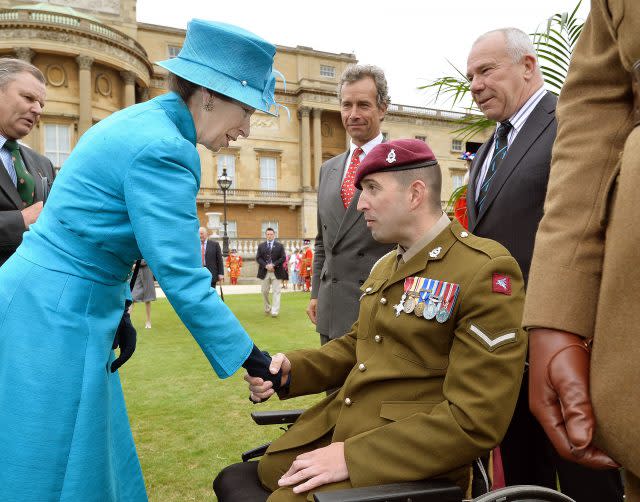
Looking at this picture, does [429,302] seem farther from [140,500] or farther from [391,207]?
[140,500]

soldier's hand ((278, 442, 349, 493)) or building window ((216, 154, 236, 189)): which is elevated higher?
building window ((216, 154, 236, 189))

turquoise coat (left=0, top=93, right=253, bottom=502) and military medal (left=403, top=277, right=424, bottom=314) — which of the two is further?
military medal (left=403, top=277, right=424, bottom=314)

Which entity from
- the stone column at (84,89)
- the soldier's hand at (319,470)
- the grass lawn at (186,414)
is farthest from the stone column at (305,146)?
the soldier's hand at (319,470)

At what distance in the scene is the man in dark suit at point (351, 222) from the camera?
3.61 metres

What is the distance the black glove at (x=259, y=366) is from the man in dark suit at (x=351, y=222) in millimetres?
1433

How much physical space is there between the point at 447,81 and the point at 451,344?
9.87 ft

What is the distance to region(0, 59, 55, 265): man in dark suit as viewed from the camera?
3070mm

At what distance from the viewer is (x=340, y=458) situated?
1917 millimetres

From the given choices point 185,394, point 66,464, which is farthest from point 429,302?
point 185,394

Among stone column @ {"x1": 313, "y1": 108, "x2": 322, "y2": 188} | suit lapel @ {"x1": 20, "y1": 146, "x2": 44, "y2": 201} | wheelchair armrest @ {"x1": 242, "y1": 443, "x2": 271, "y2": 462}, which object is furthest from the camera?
stone column @ {"x1": 313, "y1": 108, "x2": 322, "y2": 188}

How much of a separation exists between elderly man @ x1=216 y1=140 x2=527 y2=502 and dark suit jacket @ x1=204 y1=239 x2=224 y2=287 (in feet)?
37.8

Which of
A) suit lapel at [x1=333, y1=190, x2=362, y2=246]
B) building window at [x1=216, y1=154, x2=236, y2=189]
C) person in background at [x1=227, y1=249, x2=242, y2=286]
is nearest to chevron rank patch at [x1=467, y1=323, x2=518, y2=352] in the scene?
suit lapel at [x1=333, y1=190, x2=362, y2=246]

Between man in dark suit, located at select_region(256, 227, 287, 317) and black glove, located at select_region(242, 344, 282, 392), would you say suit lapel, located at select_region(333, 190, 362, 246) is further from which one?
man in dark suit, located at select_region(256, 227, 287, 317)

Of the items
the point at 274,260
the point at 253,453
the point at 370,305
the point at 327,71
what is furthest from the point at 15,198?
the point at 327,71
